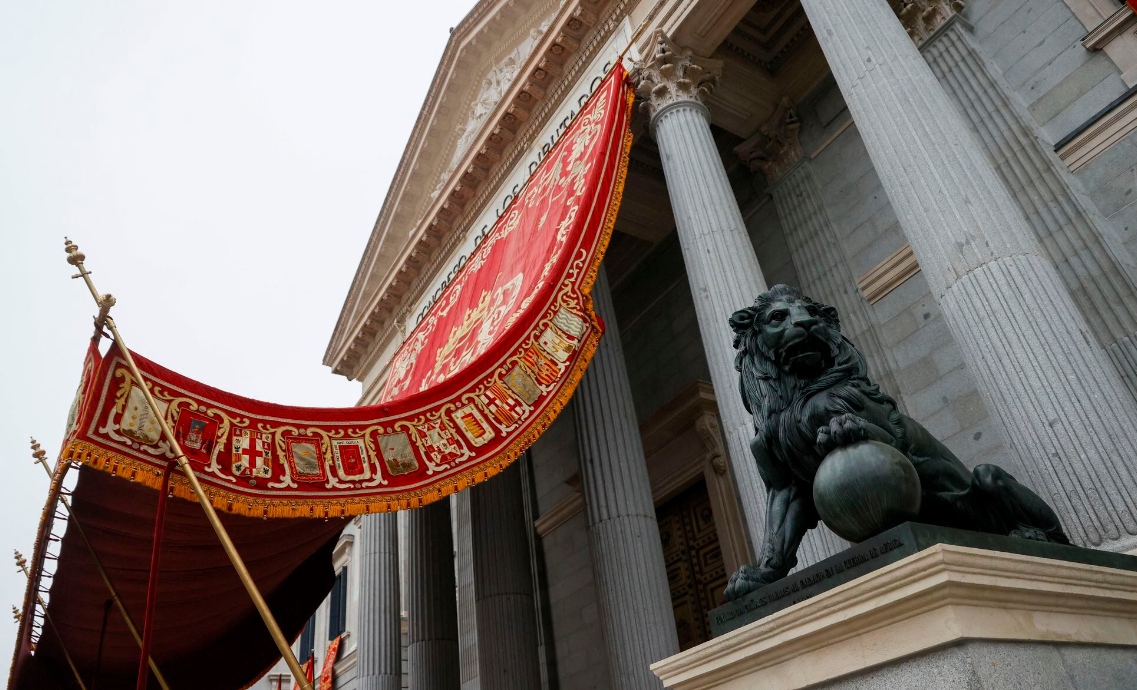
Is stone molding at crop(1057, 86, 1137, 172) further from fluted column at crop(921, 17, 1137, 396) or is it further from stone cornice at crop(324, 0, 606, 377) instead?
stone cornice at crop(324, 0, 606, 377)

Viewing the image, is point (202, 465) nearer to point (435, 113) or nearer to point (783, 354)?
point (783, 354)

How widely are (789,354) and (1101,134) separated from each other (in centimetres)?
653

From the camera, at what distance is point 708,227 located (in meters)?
7.55

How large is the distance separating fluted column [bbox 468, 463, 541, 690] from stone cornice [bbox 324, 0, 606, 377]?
4.77 metres

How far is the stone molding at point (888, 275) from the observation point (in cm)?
889

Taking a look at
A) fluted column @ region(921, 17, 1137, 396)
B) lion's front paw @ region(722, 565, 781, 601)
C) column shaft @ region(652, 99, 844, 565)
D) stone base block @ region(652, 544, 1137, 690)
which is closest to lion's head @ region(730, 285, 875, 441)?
lion's front paw @ region(722, 565, 781, 601)

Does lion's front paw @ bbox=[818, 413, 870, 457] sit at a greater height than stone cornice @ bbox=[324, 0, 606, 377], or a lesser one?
lesser

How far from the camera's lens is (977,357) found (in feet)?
15.3

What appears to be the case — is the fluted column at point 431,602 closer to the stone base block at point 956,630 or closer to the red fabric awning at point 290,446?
the red fabric awning at point 290,446

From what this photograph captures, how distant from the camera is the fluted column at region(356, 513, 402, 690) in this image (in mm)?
12000

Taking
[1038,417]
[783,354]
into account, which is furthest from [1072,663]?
[1038,417]

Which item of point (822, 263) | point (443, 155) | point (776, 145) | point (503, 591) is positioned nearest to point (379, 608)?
point (503, 591)

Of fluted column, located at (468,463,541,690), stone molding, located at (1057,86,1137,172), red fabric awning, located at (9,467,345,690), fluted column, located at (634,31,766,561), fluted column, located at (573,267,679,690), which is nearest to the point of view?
fluted column, located at (634,31,766,561)

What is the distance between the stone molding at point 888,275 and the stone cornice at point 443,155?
17.0 ft
